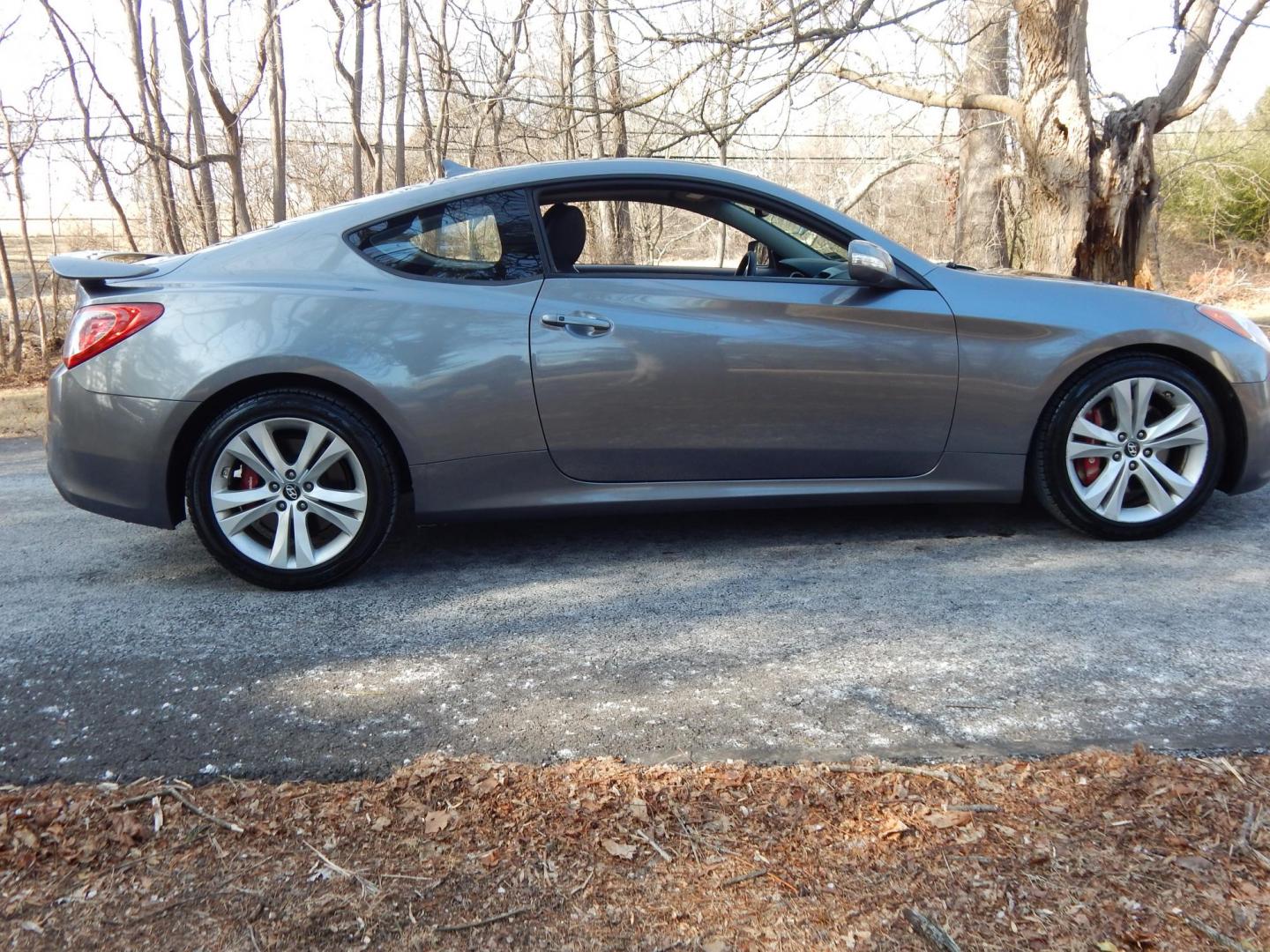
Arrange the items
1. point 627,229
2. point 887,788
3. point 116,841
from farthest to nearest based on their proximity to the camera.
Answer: point 627,229 → point 887,788 → point 116,841

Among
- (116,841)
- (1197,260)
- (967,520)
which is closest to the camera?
(116,841)

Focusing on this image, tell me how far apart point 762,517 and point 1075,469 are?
53.5 inches

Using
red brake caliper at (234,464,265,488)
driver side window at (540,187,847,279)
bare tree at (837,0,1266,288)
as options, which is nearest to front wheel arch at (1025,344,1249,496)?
driver side window at (540,187,847,279)

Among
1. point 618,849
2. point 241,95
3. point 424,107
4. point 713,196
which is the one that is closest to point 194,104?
point 241,95

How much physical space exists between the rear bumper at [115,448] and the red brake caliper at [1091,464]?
3512mm

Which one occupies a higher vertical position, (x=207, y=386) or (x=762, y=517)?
(x=207, y=386)

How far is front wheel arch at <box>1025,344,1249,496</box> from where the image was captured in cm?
428

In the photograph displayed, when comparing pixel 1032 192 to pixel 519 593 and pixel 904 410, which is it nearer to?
pixel 904 410

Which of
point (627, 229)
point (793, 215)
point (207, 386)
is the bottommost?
point (207, 386)

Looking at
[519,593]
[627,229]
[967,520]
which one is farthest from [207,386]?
[627,229]

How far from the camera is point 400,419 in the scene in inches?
155

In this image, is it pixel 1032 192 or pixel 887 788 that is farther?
pixel 1032 192

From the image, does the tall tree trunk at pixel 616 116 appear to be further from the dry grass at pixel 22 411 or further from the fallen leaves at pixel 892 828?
the fallen leaves at pixel 892 828

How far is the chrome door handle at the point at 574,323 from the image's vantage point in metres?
4.01
